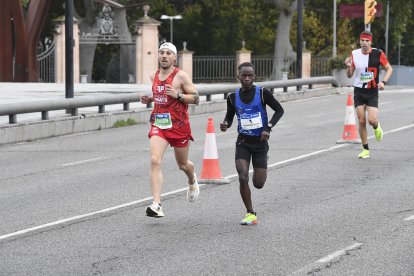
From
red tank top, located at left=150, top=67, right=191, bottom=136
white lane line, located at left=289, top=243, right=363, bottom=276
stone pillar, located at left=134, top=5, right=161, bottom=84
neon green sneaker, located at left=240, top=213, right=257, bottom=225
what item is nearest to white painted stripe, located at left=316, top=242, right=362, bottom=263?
white lane line, located at left=289, top=243, right=363, bottom=276

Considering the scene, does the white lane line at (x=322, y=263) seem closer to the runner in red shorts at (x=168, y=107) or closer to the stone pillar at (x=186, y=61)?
the runner in red shorts at (x=168, y=107)

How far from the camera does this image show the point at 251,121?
1138cm

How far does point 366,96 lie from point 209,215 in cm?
661

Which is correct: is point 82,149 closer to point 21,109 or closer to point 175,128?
point 21,109

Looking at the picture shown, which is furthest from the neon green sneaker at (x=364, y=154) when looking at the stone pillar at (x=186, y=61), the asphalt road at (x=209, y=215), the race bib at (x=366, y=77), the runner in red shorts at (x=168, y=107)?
the stone pillar at (x=186, y=61)

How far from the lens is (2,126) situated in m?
21.4

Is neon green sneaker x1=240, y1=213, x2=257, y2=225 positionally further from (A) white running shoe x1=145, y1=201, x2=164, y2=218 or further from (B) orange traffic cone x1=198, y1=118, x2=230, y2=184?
(B) orange traffic cone x1=198, y1=118, x2=230, y2=184

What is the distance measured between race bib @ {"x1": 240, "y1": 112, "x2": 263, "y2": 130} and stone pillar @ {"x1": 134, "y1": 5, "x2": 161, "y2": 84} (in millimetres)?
36963

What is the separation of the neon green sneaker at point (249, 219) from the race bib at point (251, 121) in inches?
34.9

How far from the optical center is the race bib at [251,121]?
11.4m

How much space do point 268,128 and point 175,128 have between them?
43.7 inches

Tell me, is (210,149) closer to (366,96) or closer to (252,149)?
(252,149)

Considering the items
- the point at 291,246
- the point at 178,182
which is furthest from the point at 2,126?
the point at 291,246

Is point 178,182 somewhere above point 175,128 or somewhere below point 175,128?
below
